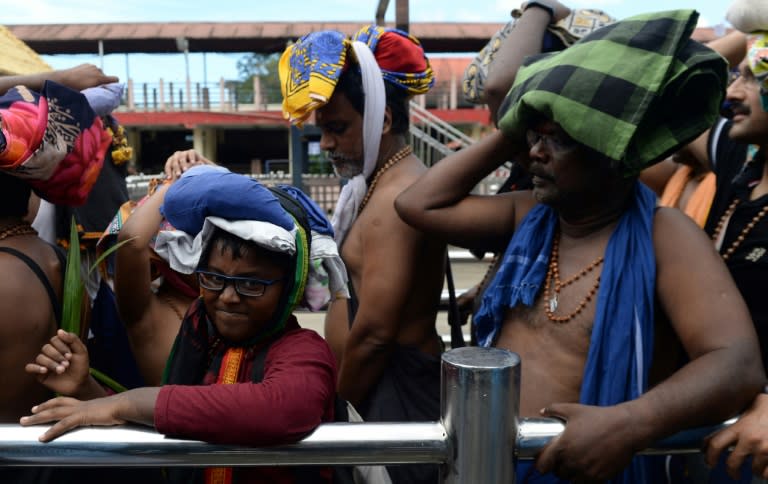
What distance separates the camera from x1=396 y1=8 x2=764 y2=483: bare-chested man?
3.60 ft

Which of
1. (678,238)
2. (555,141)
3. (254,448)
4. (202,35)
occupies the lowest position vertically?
(202,35)

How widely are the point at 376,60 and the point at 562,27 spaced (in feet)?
2.04

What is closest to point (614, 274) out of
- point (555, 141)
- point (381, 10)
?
point (555, 141)

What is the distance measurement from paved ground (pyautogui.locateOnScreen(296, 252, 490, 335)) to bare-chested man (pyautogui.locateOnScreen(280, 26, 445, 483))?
3172 mm

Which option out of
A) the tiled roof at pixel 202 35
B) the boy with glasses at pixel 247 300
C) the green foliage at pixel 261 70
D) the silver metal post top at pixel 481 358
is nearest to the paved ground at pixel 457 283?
the boy with glasses at pixel 247 300

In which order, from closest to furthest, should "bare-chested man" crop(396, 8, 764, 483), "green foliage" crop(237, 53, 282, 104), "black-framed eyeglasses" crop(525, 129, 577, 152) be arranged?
1. "bare-chested man" crop(396, 8, 764, 483)
2. "black-framed eyeglasses" crop(525, 129, 577, 152)
3. "green foliage" crop(237, 53, 282, 104)

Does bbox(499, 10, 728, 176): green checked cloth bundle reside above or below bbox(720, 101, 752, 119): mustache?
above

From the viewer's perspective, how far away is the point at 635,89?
1279 millimetres

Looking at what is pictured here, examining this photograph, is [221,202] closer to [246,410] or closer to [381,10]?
[246,410]

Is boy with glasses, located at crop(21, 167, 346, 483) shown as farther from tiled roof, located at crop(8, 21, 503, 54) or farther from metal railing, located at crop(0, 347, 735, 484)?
tiled roof, located at crop(8, 21, 503, 54)

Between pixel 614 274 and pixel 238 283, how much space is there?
81 cm

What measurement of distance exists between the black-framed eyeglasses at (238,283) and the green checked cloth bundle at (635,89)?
0.68m

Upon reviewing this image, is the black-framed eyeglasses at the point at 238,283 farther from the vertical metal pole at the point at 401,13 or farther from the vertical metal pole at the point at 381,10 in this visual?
the vertical metal pole at the point at 381,10

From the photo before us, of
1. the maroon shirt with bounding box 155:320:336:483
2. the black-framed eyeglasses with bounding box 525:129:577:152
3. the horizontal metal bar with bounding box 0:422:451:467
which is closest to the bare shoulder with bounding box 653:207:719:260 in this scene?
the black-framed eyeglasses with bounding box 525:129:577:152
